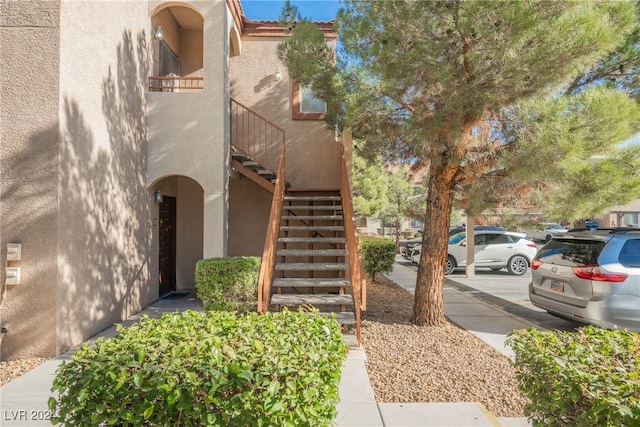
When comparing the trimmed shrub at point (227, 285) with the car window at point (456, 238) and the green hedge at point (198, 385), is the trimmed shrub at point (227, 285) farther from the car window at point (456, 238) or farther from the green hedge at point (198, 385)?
the car window at point (456, 238)

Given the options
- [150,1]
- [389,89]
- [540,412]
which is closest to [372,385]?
[540,412]

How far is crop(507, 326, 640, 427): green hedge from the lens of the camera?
1.86 m

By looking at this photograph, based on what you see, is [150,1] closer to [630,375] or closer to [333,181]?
[333,181]

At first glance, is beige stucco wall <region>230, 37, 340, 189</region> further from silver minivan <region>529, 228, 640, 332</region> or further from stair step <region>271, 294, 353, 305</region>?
silver minivan <region>529, 228, 640, 332</region>

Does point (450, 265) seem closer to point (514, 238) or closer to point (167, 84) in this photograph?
point (514, 238)

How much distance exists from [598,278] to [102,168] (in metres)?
7.53

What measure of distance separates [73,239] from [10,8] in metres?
3.12

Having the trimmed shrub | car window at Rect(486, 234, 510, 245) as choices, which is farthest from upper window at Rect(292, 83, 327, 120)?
car window at Rect(486, 234, 510, 245)

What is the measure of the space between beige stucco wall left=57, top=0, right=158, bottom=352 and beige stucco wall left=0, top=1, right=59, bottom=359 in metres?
0.10

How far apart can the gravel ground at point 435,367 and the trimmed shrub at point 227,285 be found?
195 centimetres

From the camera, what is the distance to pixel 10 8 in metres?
4.77

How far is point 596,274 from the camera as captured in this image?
17.0 ft

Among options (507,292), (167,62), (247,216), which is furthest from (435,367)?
(167,62)

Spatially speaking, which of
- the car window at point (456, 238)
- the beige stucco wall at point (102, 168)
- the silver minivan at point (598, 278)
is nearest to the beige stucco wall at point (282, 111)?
the beige stucco wall at point (102, 168)
